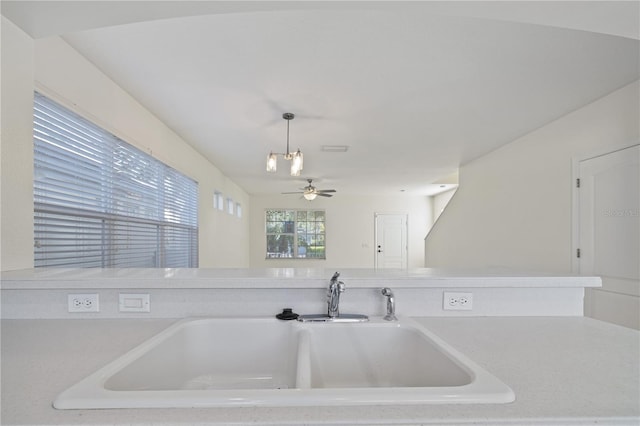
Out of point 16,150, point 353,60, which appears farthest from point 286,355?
point 353,60

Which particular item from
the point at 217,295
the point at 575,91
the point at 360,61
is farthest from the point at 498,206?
the point at 217,295

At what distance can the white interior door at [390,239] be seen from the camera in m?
9.05

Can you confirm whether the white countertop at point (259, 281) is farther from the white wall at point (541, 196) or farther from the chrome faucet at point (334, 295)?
the white wall at point (541, 196)

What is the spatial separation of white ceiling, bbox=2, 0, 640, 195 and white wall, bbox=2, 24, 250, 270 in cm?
10

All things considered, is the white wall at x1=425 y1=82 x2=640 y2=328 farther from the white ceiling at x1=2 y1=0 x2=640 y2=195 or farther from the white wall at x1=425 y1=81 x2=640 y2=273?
the white ceiling at x1=2 y1=0 x2=640 y2=195

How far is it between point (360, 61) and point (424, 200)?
7611 millimetres

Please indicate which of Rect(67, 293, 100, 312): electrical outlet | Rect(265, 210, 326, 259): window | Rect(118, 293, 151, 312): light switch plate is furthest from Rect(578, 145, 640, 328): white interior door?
Rect(265, 210, 326, 259): window

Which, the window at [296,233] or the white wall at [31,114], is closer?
the white wall at [31,114]

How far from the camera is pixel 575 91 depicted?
2670 mm

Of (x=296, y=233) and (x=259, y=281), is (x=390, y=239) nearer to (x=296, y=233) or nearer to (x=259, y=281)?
(x=296, y=233)

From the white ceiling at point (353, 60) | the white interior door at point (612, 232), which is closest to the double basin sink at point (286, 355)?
the white ceiling at point (353, 60)

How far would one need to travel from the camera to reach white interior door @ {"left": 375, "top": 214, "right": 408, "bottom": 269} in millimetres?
9045

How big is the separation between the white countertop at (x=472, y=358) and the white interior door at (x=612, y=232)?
6.53 ft

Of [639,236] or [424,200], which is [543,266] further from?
[424,200]
